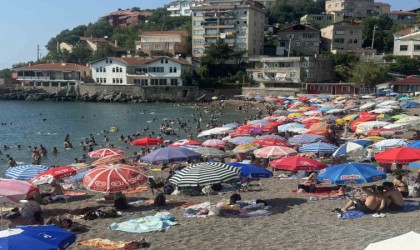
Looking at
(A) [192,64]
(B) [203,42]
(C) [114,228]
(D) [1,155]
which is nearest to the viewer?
(C) [114,228]

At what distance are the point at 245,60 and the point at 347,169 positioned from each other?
72.2 meters

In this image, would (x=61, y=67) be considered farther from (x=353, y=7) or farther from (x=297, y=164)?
(x=297, y=164)

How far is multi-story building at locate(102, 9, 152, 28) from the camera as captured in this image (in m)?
139

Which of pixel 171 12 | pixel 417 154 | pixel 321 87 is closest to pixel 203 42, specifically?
pixel 321 87

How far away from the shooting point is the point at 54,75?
8906cm

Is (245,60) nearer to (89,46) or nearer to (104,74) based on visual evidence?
(104,74)

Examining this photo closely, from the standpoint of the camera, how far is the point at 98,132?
1801 inches

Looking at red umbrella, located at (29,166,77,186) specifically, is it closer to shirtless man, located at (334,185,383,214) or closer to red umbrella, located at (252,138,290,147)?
red umbrella, located at (252,138,290,147)

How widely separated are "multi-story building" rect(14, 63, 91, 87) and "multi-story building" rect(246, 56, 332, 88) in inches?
1216

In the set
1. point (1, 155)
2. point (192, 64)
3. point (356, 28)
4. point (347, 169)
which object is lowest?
point (1, 155)

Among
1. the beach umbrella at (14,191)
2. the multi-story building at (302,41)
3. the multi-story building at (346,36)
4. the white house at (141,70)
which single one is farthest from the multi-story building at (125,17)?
the beach umbrella at (14,191)

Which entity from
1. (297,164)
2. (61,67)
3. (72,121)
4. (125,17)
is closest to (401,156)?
(297,164)

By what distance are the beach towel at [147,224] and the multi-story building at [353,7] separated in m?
119

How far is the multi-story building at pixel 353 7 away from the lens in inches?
4899
